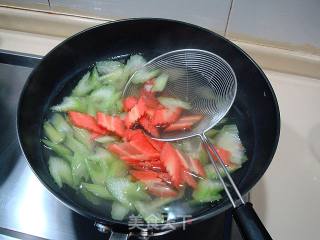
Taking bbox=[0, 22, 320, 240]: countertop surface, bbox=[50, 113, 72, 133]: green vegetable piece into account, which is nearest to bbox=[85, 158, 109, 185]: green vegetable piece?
bbox=[50, 113, 72, 133]: green vegetable piece

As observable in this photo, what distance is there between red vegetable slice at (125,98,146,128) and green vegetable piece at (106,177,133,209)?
0.13 meters

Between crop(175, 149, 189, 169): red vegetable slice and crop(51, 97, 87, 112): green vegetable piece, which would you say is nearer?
crop(175, 149, 189, 169): red vegetable slice

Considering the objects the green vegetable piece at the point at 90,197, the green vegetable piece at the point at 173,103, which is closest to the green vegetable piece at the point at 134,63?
the green vegetable piece at the point at 173,103

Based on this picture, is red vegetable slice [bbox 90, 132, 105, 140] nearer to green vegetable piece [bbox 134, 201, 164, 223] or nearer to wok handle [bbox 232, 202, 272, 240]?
green vegetable piece [bbox 134, 201, 164, 223]

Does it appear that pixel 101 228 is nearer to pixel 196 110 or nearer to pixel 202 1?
pixel 196 110

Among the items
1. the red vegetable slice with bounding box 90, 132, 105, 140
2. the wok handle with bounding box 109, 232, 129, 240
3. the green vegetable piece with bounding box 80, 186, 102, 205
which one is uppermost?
the red vegetable slice with bounding box 90, 132, 105, 140

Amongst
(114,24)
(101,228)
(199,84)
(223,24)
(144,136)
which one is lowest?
(101,228)

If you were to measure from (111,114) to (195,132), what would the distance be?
0.66 ft

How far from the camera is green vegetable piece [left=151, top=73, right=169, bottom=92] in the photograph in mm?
846

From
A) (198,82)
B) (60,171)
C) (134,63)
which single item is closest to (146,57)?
(134,63)

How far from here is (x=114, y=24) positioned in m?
0.87

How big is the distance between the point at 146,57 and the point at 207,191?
415mm

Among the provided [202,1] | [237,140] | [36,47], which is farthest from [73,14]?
[237,140]

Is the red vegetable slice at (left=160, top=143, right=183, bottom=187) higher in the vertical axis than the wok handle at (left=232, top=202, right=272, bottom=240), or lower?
higher
